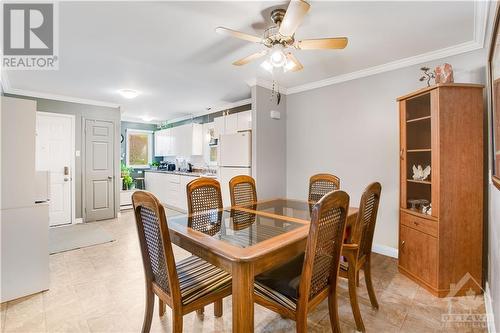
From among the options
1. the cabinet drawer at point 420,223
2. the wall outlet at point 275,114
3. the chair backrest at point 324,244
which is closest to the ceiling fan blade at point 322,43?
the chair backrest at point 324,244

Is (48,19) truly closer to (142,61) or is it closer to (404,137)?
(142,61)

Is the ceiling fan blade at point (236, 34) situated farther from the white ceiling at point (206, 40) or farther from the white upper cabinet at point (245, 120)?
the white upper cabinet at point (245, 120)

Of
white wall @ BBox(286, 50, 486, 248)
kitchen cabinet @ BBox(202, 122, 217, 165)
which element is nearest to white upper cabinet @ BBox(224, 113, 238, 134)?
kitchen cabinet @ BBox(202, 122, 217, 165)

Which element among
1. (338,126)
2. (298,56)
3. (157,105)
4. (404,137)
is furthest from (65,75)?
(404,137)

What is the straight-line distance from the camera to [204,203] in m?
2.39

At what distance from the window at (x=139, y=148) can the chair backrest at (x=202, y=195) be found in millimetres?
5233

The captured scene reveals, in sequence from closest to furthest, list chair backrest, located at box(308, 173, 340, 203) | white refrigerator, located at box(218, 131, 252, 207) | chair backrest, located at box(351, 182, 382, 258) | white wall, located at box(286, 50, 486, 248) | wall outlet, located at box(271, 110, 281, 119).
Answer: chair backrest, located at box(351, 182, 382, 258) < chair backrest, located at box(308, 173, 340, 203) < white wall, located at box(286, 50, 486, 248) < white refrigerator, located at box(218, 131, 252, 207) < wall outlet, located at box(271, 110, 281, 119)

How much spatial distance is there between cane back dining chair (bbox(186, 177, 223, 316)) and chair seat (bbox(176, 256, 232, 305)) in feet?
0.95

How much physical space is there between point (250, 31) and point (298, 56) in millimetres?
788

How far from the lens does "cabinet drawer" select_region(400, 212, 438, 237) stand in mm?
2209

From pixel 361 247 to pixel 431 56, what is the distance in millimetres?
2359

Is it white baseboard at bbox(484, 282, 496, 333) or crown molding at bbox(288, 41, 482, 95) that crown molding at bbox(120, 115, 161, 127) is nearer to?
crown molding at bbox(288, 41, 482, 95)

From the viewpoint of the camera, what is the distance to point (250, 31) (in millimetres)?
2268

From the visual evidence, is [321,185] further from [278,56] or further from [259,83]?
[259,83]
